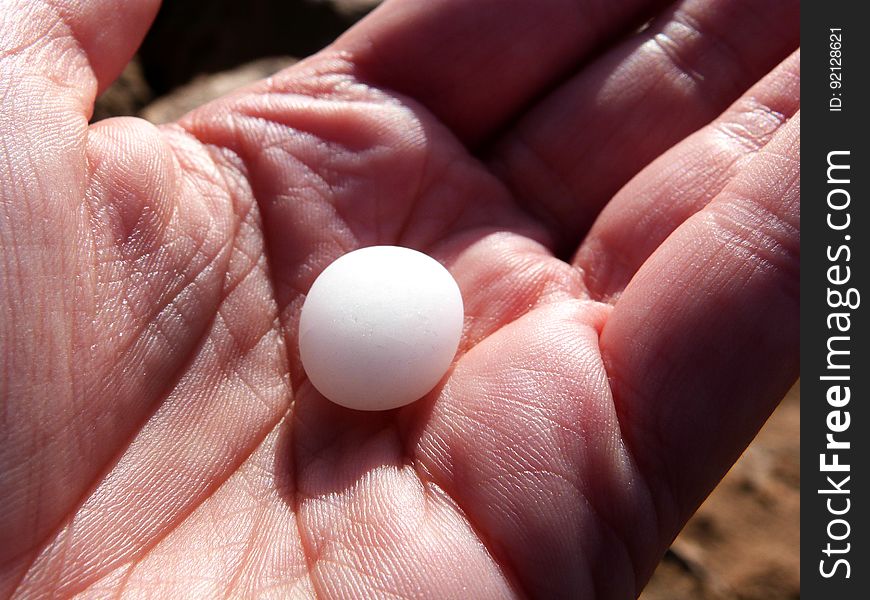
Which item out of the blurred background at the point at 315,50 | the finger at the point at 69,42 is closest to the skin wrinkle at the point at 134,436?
the finger at the point at 69,42

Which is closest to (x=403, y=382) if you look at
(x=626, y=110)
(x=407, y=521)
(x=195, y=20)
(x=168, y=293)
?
(x=407, y=521)

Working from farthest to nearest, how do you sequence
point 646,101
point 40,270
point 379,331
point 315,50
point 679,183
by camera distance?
point 315,50, point 646,101, point 679,183, point 379,331, point 40,270

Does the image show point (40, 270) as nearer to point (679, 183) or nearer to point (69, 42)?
point (69, 42)

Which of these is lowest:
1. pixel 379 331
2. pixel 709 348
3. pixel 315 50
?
pixel 315 50

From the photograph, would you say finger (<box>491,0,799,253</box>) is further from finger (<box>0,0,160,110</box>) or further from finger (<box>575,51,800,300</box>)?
finger (<box>0,0,160,110</box>)

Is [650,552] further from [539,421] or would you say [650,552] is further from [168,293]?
[168,293]

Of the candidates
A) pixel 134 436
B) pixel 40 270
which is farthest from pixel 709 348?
pixel 40 270

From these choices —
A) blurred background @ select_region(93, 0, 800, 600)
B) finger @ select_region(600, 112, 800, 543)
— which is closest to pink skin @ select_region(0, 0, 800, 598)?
finger @ select_region(600, 112, 800, 543)

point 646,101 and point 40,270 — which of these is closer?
point 40,270

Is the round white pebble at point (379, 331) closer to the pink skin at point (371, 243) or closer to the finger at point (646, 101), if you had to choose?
the pink skin at point (371, 243)
